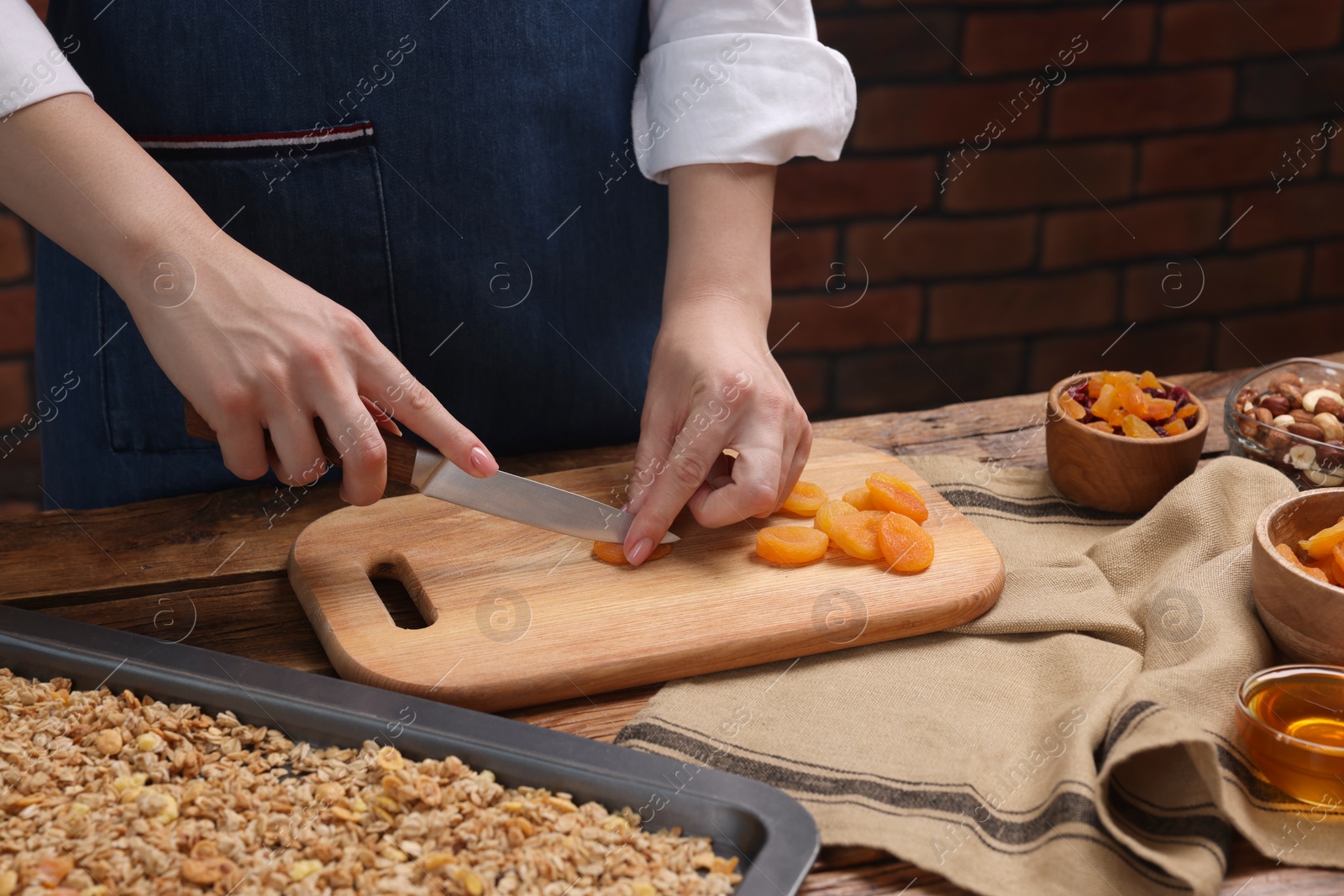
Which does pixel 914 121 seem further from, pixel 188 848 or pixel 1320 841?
pixel 188 848

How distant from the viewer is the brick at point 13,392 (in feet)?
6.57

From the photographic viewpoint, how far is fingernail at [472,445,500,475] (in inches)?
36.2

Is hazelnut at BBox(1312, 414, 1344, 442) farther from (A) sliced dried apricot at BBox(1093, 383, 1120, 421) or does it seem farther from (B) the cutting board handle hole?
(B) the cutting board handle hole

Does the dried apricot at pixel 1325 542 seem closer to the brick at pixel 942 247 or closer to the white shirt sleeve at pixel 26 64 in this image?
the white shirt sleeve at pixel 26 64

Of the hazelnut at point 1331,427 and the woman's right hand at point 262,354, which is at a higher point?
the woman's right hand at point 262,354

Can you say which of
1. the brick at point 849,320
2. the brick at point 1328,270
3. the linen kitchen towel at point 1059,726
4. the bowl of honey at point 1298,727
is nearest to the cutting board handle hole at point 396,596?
the linen kitchen towel at point 1059,726

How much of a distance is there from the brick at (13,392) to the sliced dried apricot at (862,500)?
5.35 ft

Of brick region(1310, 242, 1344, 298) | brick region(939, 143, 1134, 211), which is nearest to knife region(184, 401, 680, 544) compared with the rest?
brick region(939, 143, 1134, 211)

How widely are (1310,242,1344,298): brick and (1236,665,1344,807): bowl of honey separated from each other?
205 cm

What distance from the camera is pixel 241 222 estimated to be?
3.62ft

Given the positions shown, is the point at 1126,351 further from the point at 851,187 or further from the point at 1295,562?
the point at 1295,562

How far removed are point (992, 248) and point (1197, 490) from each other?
145cm

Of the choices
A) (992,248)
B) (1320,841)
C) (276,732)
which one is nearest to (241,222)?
(276,732)

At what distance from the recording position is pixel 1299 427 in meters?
1.06
